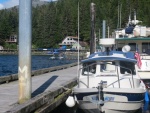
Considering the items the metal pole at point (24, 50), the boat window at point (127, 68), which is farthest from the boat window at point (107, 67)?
the metal pole at point (24, 50)

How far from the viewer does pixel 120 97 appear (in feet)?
40.9

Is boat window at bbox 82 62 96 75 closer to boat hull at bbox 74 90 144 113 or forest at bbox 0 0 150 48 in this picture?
boat hull at bbox 74 90 144 113

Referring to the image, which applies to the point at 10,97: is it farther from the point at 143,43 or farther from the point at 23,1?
the point at 143,43

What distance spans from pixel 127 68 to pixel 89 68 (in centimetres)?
153

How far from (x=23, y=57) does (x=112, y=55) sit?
4041 mm

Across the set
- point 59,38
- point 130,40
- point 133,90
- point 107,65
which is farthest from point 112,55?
point 59,38

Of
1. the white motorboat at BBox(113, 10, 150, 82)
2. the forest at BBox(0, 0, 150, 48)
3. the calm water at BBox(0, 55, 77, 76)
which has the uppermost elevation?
the forest at BBox(0, 0, 150, 48)

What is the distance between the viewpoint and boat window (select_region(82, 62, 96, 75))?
14.2 m

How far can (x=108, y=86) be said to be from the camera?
13.0 m

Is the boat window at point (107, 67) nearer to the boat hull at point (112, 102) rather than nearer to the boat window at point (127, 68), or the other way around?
Result: the boat window at point (127, 68)

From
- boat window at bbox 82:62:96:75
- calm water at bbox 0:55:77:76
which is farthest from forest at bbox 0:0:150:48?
boat window at bbox 82:62:96:75

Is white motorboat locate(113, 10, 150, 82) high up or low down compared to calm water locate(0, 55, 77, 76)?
up

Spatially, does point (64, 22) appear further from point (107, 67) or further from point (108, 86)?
point (108, 86)

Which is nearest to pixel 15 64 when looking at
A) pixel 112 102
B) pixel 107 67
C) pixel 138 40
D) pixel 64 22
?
pixel 138 40
